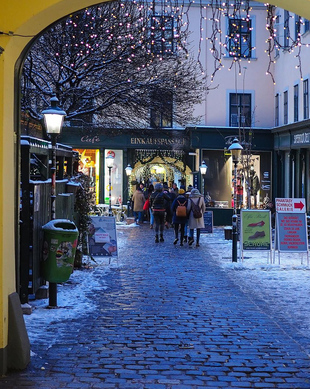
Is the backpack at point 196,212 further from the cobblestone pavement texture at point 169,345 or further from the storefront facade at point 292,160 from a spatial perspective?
the storefront facade at point 292,160

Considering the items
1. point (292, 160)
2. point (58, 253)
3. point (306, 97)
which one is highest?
point (306, 97)

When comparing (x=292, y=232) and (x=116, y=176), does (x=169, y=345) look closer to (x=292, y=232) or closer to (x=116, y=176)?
(x=292, y=232)

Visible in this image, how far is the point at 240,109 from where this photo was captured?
3269cm

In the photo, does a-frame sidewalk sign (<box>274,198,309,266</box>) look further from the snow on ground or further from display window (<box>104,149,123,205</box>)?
display window (<box>104,149,123,205</box>)

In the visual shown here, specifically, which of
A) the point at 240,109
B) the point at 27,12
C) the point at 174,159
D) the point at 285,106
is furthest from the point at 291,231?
the point at 174,159

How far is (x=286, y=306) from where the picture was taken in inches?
382

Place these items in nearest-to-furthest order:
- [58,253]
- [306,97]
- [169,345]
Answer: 1. [169,345]
2. [58,253]
3. [306,97]

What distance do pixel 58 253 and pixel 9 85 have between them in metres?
3.67

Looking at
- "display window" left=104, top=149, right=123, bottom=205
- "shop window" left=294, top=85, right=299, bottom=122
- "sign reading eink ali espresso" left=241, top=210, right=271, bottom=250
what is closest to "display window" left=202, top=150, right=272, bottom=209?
"shop window" left=294, top=85, right=299, bottom=122

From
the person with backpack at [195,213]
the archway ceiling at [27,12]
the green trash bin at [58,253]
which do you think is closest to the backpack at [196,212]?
the person with backpack at [195,213]

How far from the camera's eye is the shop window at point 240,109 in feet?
107

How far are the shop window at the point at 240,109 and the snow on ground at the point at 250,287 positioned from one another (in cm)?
1596

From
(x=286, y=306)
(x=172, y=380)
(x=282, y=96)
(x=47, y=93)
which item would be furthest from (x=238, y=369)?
(x=282, y=96)

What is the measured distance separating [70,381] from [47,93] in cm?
1268
